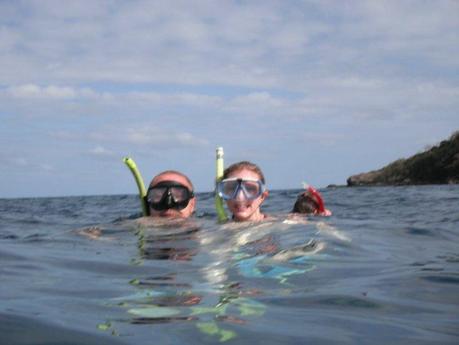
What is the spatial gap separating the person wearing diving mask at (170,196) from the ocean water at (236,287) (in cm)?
112

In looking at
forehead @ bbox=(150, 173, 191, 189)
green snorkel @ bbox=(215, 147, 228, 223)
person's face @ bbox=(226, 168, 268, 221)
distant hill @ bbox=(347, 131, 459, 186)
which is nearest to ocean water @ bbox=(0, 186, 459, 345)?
person's face @ bbox=(226, 168, 268, 221)

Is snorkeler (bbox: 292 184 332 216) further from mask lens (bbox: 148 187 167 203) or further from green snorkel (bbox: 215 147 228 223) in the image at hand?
mask lens (bbox: 148 187 167 203)

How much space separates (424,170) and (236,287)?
140 ft

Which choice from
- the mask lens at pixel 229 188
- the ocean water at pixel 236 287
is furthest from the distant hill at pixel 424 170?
the ocean water at pixel 236 287

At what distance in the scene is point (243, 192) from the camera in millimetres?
6738

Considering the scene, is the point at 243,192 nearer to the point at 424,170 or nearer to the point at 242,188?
the point at 242,188

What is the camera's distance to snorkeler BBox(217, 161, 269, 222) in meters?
6.76

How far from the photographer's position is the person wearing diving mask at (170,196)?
7512mm

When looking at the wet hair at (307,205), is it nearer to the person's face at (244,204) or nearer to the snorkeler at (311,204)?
the snorkeler at (311,204)

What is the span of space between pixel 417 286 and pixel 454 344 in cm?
121

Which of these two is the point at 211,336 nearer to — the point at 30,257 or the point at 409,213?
the point at 30,257

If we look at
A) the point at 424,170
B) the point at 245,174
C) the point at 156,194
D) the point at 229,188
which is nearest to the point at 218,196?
the point at 229,188

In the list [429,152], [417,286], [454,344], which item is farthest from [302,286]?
[429,152]

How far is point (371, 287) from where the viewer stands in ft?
11.9
